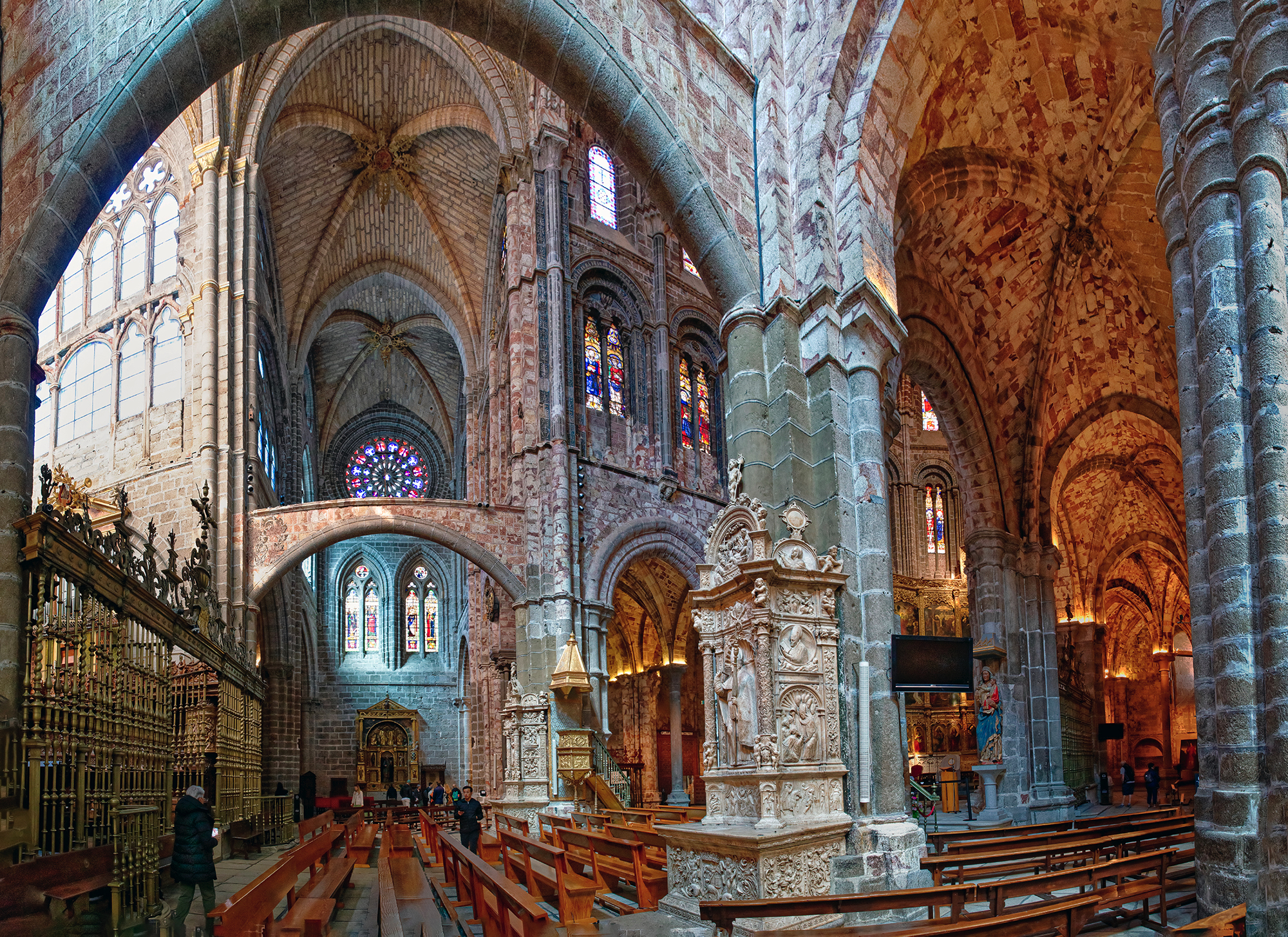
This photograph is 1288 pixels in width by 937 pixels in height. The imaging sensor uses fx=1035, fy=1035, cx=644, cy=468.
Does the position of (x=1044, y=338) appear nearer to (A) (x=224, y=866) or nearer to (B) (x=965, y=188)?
(B) (x=965, y=188)

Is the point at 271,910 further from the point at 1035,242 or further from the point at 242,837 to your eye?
the point at 1035,242

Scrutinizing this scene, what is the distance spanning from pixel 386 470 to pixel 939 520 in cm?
1950

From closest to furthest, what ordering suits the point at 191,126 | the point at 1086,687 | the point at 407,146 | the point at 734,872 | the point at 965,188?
the point at 734,872 → the point at 965,188 → the point at 191,126 → the point at 1086,687 → the point at 407,146

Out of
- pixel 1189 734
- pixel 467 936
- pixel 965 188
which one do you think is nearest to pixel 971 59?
pixel 965 188

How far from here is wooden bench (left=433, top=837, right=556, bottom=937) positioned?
15.3 ft

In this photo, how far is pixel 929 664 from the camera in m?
8.67

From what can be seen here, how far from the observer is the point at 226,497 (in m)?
18.7

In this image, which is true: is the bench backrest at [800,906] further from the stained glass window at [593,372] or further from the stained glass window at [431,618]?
the stained glass window at [431,618]

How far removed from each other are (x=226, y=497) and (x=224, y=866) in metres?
7.65

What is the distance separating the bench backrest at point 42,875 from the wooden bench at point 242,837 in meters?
8.31

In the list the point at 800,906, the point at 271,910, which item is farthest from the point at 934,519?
the point at 271,910

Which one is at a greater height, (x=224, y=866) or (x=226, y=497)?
(x=226, y=497)

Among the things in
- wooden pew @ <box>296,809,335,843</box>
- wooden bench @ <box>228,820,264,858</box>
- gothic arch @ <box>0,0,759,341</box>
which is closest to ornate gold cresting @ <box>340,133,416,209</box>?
wooden pew @ <box>296,809,335,843</box>

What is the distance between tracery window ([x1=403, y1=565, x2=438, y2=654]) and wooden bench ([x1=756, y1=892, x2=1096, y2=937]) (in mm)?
32539
